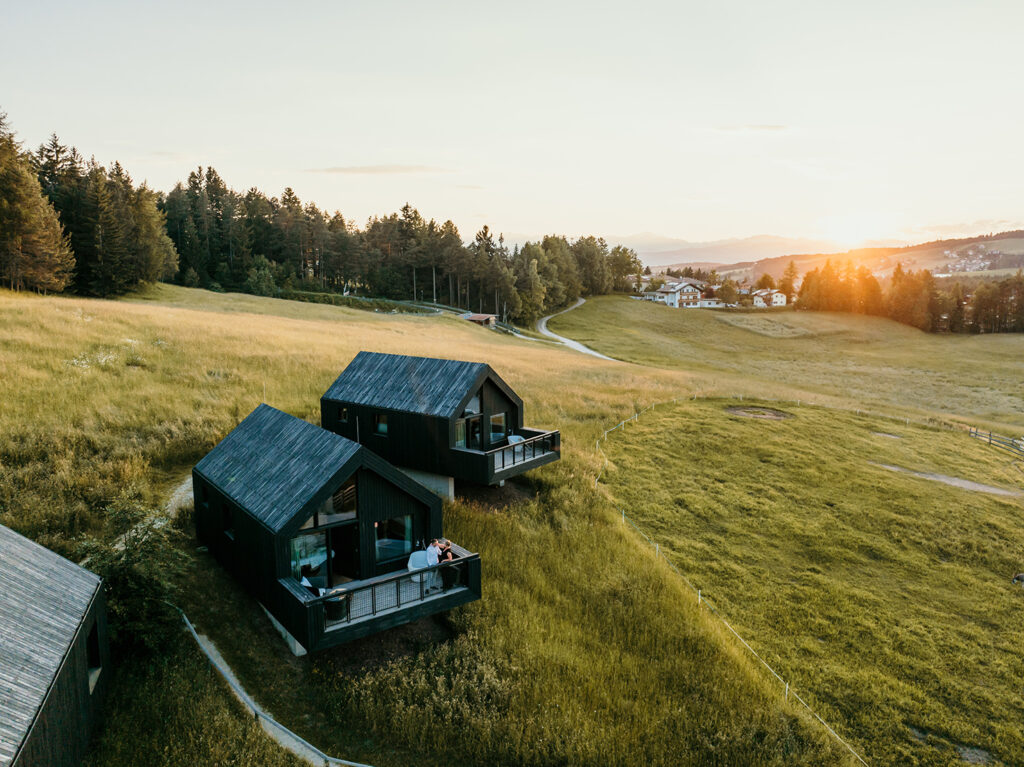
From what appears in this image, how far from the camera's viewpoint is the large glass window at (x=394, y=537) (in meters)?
16.2

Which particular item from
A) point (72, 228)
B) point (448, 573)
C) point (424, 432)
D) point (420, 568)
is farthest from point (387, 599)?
point (72, 228)

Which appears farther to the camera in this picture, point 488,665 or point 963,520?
point 963,520

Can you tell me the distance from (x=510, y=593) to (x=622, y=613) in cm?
357

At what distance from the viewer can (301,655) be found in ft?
49.2

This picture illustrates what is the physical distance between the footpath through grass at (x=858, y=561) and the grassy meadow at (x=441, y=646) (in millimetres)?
2214

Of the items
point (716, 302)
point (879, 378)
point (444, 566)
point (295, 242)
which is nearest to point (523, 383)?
point (444, 566)

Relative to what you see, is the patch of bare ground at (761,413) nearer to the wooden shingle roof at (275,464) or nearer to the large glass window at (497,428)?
the large glass window at (497,428)

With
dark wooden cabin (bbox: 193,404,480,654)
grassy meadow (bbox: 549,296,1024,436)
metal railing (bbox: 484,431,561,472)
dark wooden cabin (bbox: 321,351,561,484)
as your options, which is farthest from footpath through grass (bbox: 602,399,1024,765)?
grassy meadow (bbox: 549,296,1024,436)

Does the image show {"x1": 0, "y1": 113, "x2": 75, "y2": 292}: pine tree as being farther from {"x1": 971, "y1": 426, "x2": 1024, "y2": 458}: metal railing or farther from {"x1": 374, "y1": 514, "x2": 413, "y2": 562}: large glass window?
{"x1": 971, "y1": 426, "x2": 1024, "y2": 458}: metal railing

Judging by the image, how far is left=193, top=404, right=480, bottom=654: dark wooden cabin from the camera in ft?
46.4

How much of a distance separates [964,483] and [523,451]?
28023 mm

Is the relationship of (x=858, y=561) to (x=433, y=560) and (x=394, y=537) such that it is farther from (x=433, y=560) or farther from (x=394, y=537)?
(x=394, y=537)

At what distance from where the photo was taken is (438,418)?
22203mm

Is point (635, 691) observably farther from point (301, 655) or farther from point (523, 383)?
point (523, 383)
